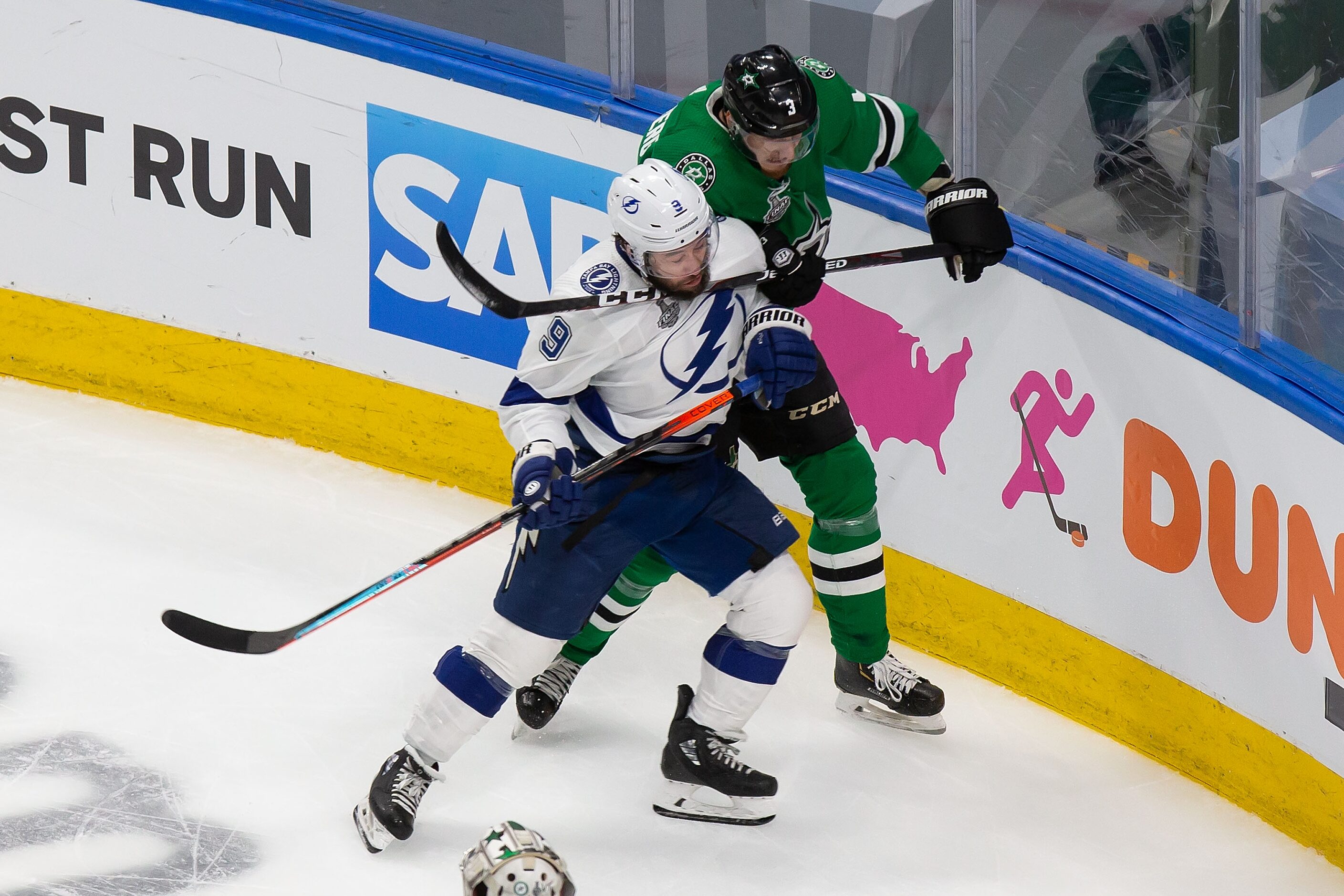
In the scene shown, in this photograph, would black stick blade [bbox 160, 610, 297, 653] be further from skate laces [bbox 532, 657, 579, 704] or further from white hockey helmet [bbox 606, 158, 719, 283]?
white hockey helmet [bbox 606, 158, 719, 283]

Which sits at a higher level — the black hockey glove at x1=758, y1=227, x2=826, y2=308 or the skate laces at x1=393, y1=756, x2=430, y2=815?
the black hockey glove at x1=758, y1=227, x2=826, y2=308

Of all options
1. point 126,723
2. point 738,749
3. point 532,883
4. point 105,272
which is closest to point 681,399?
point 738,749

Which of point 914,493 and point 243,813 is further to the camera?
point 914,493

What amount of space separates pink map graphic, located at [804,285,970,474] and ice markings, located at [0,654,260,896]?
168 cm

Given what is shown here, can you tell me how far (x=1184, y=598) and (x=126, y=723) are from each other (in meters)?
2.19

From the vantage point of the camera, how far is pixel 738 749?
3.37 m

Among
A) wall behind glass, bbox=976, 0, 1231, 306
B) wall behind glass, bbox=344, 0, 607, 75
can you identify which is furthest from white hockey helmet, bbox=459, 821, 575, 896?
wall behind glass, bbox=344, 0, 607, 75

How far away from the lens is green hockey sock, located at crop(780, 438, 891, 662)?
3389 millimetres

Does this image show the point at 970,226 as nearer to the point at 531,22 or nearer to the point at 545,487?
the point at 545,487

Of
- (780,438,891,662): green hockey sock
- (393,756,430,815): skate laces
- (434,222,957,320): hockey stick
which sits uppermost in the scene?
(434,222,957,320): hockey stick

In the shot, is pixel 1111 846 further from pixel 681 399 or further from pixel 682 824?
pixel 681 399

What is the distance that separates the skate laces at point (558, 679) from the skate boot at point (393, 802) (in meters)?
0.45

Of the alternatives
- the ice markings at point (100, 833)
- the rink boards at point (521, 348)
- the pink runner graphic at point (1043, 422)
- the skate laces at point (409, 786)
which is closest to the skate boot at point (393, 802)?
the skate laces at point (409, 786)

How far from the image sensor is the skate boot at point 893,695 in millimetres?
3543
